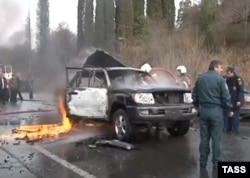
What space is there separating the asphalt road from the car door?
62 centimetres

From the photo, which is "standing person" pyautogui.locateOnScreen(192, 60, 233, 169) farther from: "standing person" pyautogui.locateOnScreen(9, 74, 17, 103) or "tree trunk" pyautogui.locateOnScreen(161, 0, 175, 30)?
"tree trunk" pyautogui.locateOnScreen(161, 0, 175, 30)

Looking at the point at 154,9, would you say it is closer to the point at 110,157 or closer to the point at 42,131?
the point at 42,131

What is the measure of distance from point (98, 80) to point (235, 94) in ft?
11.3

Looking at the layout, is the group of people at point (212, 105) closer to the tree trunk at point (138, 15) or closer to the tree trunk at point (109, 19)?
the tree trunk at point (109, 19)

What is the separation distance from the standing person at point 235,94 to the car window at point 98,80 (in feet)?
10.4

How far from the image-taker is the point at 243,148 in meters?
9.31

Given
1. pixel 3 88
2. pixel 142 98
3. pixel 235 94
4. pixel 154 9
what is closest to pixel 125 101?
pixel 142 98

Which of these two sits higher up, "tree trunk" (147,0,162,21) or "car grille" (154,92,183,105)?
"tree trunk" (147,0,162,21)

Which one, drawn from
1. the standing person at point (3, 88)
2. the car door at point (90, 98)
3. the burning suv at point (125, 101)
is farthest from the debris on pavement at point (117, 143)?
the standing person at point (3, 88)

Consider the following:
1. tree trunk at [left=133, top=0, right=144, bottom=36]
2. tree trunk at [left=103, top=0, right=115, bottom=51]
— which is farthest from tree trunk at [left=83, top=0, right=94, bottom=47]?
tree trunk at [left=133, top=0, right=144, bottom=36]

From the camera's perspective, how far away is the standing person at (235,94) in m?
11.2

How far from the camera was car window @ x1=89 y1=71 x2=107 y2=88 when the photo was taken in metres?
11.1

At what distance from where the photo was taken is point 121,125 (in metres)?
10.3

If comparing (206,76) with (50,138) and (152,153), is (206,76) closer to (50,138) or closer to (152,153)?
(152,153)
